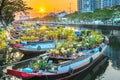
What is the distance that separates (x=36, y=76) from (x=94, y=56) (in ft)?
27.3

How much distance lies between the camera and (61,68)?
1991cm

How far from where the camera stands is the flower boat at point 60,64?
736 inches

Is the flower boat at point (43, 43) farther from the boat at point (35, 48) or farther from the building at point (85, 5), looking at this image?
the building at point (85, 5)

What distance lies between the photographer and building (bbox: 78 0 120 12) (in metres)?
158

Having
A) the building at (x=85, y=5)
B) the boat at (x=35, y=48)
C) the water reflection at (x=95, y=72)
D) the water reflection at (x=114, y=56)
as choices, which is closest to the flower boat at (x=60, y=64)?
the water reflection at (x=95, y=72)

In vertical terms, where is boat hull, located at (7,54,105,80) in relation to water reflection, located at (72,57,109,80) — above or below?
above

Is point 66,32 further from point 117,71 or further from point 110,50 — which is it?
point 117,71

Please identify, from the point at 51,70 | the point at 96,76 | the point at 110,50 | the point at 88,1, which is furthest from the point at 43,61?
the point at 88,1

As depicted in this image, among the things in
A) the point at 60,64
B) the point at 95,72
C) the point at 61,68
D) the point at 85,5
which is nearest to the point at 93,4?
the point at 85,5

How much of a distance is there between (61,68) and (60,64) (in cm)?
27

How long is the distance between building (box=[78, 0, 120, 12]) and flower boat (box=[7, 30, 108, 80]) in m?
134

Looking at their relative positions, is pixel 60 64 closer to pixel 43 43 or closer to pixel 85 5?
pixel 43 43

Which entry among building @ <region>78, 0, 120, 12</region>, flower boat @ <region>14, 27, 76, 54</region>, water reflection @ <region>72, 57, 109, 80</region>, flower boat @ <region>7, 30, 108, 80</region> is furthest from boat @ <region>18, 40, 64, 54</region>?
building @ <region>78, 0, 120, 12</region>

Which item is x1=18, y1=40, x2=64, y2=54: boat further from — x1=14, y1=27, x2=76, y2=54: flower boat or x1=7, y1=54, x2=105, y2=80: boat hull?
x1=7, y1=54, x2=105, y2=80: boat hull
